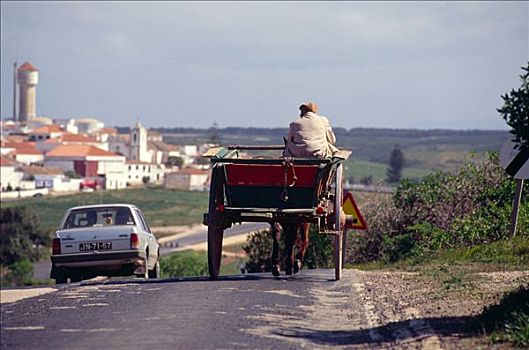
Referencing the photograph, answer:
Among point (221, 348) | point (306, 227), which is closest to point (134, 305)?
point (221, 348)

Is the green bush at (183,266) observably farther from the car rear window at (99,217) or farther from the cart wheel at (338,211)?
the cart wheel at (338,211)

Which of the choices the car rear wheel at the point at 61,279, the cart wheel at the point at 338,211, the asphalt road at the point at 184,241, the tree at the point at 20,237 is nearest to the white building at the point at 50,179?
the asphalt road at the point at 184,241

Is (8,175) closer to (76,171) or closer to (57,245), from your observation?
(76,171)

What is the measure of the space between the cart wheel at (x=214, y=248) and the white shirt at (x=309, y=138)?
1553 mm

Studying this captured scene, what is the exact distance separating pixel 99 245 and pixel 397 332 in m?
9.63

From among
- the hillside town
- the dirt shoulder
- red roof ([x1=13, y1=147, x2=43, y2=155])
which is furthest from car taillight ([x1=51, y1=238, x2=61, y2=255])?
red roof ([x1=13, y1=147, x2=43, y2=155])

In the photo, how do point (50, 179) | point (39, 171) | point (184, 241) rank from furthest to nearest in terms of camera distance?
1. point (39, 171)
2. point (50, 179)
3. point (184, 241)

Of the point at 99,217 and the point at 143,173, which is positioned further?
the point at 143,173

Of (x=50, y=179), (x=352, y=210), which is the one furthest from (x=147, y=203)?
(x=352, y=210)

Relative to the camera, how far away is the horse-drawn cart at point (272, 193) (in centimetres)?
1529

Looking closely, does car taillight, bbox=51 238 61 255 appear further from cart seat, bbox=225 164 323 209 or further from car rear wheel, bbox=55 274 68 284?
cart seat, bbox=225 164 323 209

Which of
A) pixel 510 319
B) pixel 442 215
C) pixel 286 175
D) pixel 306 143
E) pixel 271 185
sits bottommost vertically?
pixel 442 215

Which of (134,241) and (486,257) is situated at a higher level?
(486,257)

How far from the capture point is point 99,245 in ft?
63.9
